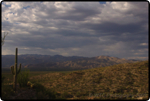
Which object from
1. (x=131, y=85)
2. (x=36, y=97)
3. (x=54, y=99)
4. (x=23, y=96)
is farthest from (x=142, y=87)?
(x=23, y=96)

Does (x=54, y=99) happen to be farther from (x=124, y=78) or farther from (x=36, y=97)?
(x=124, y=78)

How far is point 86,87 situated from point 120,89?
12.4 ft

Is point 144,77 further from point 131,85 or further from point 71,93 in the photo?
point 71,93

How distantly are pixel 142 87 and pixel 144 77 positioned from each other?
3728mm

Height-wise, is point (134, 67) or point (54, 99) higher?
point (134, 67)

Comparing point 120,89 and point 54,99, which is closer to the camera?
point 54,99

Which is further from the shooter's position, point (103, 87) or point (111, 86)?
point (111, 86)

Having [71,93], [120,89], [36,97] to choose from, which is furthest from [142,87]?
[36,97]

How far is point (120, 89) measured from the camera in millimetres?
15141

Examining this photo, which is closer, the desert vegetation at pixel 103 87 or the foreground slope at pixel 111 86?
the desert vegetation at pixel 103 87

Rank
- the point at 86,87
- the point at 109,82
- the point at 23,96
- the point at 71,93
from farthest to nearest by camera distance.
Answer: the point at 109,82 → the point at 86,87 → the point at 71,93 → the point at 23,96

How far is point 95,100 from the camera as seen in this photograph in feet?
37.8

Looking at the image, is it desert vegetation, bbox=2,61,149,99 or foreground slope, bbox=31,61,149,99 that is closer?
desert vegetation, bbox=2,61,149,99

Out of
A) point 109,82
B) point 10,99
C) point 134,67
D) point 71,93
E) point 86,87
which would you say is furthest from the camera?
point 134,67
